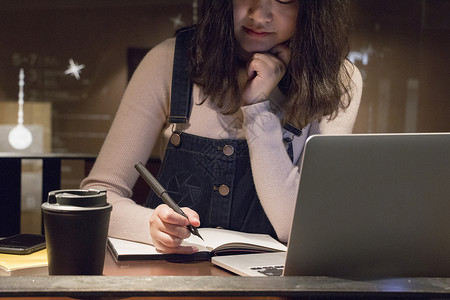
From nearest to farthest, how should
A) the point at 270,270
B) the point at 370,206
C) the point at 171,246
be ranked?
1. the point at 370,206
2. the point at 270,270
3. the point at 171,246

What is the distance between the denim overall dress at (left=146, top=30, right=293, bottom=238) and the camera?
4.73ft

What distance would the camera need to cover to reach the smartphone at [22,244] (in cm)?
96

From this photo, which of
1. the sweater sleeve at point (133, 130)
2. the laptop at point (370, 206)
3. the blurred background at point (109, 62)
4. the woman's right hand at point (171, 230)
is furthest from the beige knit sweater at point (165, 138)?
the blurred background at point (109, 62)

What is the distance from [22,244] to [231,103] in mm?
685

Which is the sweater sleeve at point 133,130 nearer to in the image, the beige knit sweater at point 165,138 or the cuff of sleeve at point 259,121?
the beige knit sweater at point 165,138

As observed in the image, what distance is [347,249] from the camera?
726mm

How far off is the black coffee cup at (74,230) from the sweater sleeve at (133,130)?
45cm

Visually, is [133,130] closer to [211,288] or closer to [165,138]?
[165,138]

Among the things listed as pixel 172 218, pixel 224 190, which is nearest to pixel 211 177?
pixel 224 190

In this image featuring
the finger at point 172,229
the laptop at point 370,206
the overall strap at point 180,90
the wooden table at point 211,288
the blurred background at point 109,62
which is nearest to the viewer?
the wooden table at point 211,288

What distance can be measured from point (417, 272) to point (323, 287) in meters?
0.26

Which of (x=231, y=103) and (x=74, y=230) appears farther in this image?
(x=231, y=103)

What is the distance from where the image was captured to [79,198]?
0.74m


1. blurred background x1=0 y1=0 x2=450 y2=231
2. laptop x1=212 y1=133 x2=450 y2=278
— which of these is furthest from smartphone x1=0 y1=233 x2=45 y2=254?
blurred background x1=0 y1=0 x2=450 y2=231
